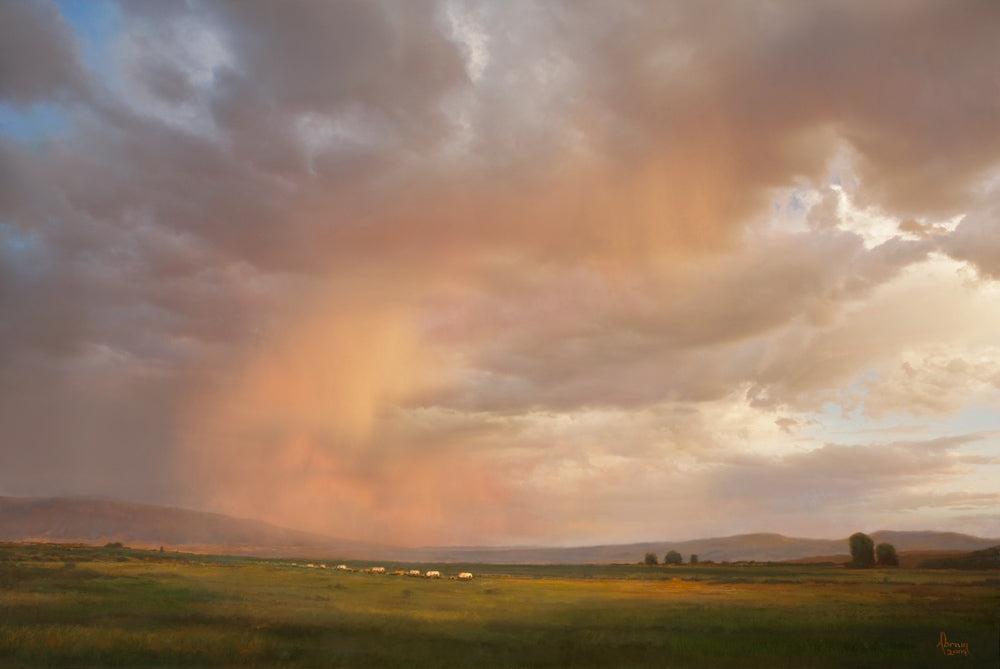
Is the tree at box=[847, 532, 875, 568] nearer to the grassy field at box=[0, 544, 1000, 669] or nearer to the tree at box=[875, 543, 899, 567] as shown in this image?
the tree at box=[875, 543, 899, 567]

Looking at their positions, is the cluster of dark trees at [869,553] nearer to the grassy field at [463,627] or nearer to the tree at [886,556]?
the tree at [886,556]

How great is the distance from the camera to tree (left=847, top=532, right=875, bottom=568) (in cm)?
11900

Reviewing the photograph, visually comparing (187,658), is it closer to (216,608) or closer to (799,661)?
(216,608)

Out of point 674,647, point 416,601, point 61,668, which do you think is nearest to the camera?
point 61,668

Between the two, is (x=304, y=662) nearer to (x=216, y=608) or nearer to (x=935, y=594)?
(x=216, y=608)

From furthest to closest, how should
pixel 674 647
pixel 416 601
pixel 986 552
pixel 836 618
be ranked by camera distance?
pixel 986 552
pixel 416 601
pixel 836 618
pixel 674 647

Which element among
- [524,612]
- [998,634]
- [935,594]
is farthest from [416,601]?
[935,594]

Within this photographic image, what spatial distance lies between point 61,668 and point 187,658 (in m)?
5.03

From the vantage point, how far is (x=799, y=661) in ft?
A: 107

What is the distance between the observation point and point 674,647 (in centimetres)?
3603

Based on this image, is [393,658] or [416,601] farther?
[416,601]

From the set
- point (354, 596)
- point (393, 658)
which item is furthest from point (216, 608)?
point (393, 658)
